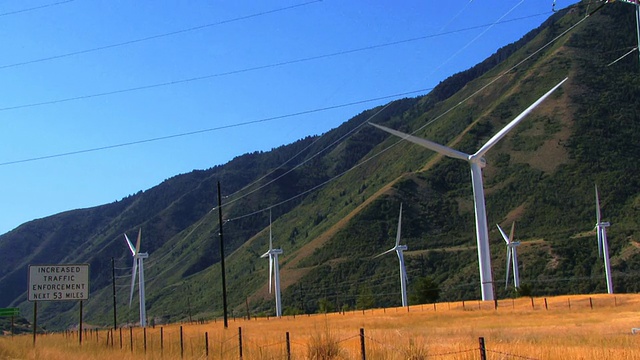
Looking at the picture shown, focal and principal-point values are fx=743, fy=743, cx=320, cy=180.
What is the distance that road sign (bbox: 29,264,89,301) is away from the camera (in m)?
37.9

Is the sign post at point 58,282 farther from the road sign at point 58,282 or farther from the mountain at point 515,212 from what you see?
the mountain at point 515,212

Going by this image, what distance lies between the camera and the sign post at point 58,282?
37.8m

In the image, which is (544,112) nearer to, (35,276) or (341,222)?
(341,222)

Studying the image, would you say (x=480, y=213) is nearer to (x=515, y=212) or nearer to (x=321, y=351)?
(x=321, y=351)

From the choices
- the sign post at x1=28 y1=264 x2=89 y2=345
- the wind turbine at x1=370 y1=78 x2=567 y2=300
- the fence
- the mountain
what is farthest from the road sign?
the mountain

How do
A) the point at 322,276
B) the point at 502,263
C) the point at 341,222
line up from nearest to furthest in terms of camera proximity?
1. the point at 502,263
2. the point at 322,276
3. the point at 341,222

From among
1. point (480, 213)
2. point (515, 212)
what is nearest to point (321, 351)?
point (480, 213)

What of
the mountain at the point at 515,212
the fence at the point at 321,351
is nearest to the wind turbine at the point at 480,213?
the fence at the point at 321,351

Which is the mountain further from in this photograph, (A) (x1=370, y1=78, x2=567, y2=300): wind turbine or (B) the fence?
(B) the fence

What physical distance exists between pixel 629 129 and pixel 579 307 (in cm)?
11471

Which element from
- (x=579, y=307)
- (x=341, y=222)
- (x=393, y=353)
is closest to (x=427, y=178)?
(x=341, y=222)

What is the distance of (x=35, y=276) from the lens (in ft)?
124

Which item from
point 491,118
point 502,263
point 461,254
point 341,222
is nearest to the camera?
point 502,263

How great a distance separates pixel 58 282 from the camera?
38.4 m
